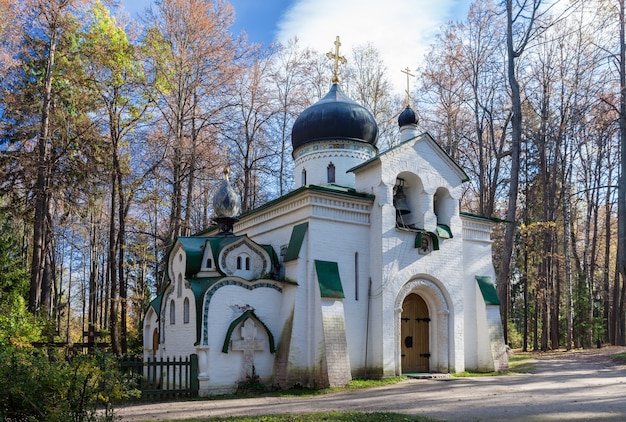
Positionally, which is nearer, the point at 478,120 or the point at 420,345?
the point at 420,345

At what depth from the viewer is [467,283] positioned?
57.9 feet

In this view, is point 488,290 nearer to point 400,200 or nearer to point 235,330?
point 400,200

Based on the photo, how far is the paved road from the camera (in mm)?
9445

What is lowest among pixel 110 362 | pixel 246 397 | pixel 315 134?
pixel 246 397

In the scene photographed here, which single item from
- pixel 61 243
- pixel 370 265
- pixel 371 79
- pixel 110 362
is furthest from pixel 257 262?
pixel 61 243

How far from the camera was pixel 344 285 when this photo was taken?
605 inches

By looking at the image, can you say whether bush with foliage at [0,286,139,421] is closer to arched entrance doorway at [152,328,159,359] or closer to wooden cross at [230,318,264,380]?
wooden cross at [230,318,264,380]

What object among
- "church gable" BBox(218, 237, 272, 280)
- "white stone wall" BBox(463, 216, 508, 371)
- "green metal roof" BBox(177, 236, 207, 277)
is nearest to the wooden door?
"white stone wall" BBox(463, 216, 508, 371)

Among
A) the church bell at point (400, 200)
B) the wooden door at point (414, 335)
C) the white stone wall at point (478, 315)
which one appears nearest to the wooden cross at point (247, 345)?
the wooden door at point (414, 335)

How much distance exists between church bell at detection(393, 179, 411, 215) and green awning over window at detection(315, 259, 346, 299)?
10.7ft

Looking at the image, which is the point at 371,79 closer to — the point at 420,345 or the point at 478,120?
the point at 478,120

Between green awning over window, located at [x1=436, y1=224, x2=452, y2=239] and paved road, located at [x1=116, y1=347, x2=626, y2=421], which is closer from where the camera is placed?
paved road, located at [x1=116, y1=347, x2=626, y2=421]

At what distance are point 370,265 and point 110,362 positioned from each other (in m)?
10.00

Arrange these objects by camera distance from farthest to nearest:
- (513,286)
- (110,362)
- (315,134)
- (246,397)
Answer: (513,286) < (315,134) < (246,397) < (110,362)
